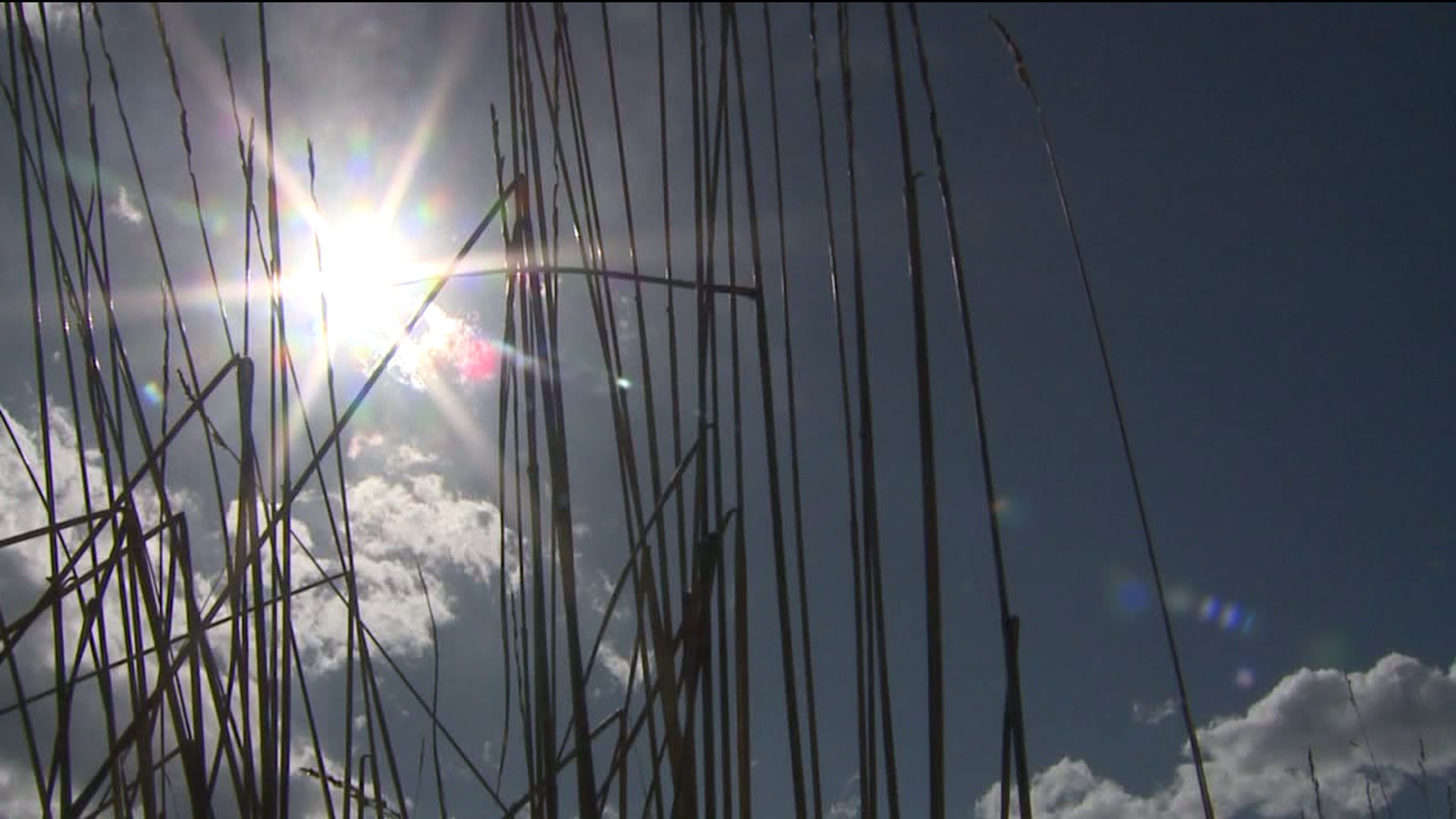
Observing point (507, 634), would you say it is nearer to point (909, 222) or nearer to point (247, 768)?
point (247, 768)

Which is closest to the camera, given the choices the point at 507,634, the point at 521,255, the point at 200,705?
the point at 200,705

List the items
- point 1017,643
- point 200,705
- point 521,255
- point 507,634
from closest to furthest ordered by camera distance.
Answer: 1. point 1017,643
2. point 200,705
3. point 521,255
4. point 507,634

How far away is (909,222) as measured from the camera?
0.82 meters

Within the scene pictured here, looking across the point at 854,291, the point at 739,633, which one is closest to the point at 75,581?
the point at 739,633

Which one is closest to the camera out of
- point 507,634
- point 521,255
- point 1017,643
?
point 1017,643

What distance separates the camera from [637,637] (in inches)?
38.3

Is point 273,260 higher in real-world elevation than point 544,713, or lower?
higher

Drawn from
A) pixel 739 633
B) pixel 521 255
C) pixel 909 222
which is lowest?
pixel 739 633

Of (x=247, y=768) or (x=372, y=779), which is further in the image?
(x=372, y=779)

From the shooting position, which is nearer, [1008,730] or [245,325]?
[1008,730]

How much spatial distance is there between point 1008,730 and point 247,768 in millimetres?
633

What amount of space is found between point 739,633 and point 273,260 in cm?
57

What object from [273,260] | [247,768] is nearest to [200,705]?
[247,768]

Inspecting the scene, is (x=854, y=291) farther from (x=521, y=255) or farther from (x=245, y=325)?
(x=245, y=325)
